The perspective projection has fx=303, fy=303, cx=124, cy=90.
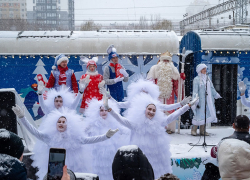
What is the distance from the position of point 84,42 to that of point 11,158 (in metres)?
6.50

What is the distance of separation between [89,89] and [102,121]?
194 centimetres

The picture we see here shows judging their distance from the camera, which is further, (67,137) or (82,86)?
(82,86)

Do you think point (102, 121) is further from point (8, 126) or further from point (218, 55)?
point (218, 55)

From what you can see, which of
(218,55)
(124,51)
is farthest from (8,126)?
(218,55)

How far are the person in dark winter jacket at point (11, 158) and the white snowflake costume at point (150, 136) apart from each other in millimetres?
2355

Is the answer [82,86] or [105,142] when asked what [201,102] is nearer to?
[82,86]

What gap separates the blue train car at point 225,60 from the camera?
831 centimetres

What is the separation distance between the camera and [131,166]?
7.43 ft

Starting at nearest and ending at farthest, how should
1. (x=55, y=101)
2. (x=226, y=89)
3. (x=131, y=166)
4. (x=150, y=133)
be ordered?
(x=131, y=166), (x=150, y=133), (x=55, y=101), (x=226, y=89)

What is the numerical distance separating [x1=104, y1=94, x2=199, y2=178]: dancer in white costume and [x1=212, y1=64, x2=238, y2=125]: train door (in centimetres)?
459

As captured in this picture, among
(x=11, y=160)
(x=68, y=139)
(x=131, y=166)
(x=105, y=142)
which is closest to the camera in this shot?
(x=11, y=160)

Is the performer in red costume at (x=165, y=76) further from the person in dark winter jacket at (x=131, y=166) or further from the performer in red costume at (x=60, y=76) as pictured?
the person in dark winter jacket at (x=131, y=166)

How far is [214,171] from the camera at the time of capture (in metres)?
3.61

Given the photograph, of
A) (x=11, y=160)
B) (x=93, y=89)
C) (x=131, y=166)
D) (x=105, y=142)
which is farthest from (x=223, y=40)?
(x=11, y=160)
